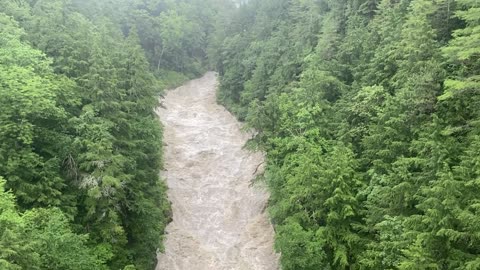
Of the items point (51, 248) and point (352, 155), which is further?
point (352, 155)

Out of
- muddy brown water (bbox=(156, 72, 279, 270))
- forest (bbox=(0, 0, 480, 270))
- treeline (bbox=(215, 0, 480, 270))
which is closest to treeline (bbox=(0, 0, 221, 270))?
forest (bbox=(0, 0, 480, 270))

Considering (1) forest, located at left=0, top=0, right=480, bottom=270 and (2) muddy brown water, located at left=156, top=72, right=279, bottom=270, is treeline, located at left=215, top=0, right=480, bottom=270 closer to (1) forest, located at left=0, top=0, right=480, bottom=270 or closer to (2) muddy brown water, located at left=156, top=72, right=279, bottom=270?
(1) forest, located at left=0, top=0, right=480, bottom=270

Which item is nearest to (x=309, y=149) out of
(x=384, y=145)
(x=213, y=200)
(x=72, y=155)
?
(x=384, y=145)

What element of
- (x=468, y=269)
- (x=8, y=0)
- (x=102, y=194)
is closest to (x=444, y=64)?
(x=468, y=269)

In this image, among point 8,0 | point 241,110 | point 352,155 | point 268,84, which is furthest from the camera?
point 241,110

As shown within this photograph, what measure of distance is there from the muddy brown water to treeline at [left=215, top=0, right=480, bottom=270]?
394 centimetres

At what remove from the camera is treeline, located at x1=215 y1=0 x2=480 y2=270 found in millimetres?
18344

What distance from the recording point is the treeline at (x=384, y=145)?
18344mm

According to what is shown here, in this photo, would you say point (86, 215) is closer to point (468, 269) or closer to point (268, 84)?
point (468, 269)

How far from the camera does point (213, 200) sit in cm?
3800

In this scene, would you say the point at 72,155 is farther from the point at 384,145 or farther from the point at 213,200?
the point at 384,145

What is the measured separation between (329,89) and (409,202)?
1432 centimetres

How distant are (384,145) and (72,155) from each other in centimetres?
1794

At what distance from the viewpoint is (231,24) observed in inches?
2884
